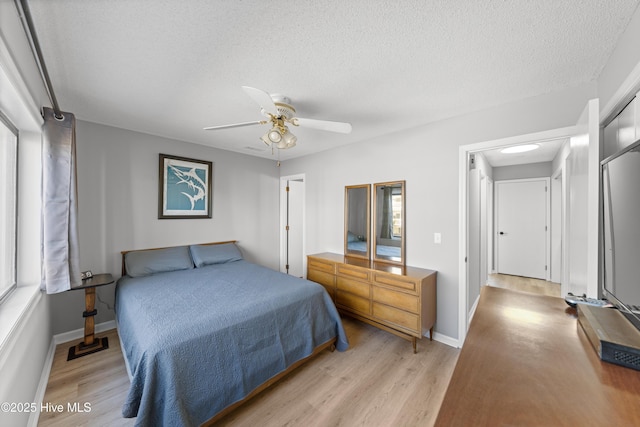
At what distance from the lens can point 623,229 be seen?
41.5 inches

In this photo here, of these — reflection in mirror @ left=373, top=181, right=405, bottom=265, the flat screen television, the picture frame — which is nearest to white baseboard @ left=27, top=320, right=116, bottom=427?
the picture frame

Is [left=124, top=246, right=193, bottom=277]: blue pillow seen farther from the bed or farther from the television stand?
the television stand

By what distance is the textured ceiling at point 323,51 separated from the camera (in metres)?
1.26

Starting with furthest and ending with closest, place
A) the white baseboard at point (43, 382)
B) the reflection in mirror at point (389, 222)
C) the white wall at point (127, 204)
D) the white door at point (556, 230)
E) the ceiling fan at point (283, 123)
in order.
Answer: the white door at point (556, 230)
the reflection in mirror at point (389, 222)
the white wall at point (127, 204)
the ceiling fan at point (283, 123)
the white baseboard at point (43, 382)

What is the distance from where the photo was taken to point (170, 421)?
4.58 feet

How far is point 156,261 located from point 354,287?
2.43m

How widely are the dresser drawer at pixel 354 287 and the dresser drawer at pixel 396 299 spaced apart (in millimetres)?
104

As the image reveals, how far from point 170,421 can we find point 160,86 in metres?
2.31

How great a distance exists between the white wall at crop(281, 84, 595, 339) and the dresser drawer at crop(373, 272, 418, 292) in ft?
1.48

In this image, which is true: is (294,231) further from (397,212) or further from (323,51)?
(323,51)

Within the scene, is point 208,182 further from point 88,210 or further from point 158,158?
point 88,210

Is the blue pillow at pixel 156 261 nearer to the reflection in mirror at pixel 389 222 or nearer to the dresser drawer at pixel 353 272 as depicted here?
the dresser drawer at pixel 353 272

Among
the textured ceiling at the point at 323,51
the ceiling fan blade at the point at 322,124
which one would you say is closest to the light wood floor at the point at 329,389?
the ceiling fan blade at the point at 322,124

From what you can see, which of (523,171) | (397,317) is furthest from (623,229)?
(523,171)
